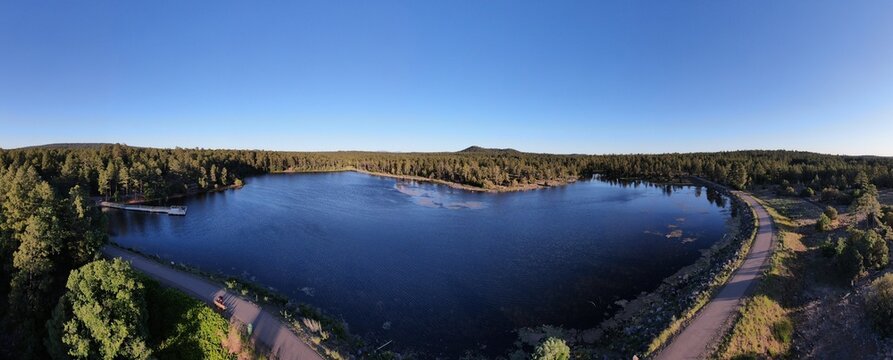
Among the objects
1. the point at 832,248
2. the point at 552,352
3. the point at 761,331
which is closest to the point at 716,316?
the point at 761,331

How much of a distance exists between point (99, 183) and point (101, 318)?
69.3m

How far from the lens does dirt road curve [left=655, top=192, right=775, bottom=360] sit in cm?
1891

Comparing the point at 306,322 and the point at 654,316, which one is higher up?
the point at 306,322

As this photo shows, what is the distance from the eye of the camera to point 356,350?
21.4m

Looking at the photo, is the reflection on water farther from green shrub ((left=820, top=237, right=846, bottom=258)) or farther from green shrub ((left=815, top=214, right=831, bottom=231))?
green shrub ((left=820, top=237, right=846, bottom=258))

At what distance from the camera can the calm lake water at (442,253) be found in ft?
87.5

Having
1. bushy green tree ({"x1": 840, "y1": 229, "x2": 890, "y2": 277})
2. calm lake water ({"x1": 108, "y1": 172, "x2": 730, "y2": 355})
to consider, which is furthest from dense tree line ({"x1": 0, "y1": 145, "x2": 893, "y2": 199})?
bushy green tree ({"x1": 840, "y1": 229, "x2": 890, "y2": 277})

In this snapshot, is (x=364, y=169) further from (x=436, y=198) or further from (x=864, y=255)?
(x=864, y=255)

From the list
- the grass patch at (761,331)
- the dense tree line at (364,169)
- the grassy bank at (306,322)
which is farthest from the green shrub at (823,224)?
the grassy bank at (306,322)

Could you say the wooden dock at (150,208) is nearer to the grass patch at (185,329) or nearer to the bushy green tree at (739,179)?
the grass patch at (185,329)

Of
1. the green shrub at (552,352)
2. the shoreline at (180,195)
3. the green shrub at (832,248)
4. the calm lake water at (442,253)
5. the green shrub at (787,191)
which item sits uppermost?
the green shrub at (787,191)

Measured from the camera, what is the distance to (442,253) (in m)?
41.3

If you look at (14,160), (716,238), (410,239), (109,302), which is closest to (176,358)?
(109,302)

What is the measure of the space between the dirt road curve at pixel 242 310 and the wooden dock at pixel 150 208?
34.3 meters
